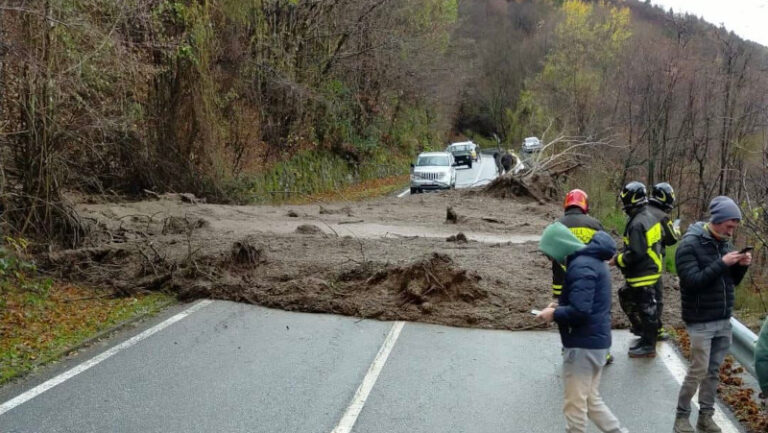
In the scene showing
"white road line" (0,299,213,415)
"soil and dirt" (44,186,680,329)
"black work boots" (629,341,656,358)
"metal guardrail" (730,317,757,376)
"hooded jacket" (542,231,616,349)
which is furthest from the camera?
"soil and dirt" (44,186,680,329)

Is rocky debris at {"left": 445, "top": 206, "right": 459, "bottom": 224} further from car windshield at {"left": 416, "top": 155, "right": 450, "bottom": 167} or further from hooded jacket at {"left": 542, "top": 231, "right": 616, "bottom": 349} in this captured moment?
car windshield at {"left": 416, "top": 155, "right": 450, "bottom": 167}

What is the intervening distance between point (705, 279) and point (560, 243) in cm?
142

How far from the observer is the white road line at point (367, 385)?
5.69 m

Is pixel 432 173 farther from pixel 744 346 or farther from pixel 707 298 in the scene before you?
pixel 707 298

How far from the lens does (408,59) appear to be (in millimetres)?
41906

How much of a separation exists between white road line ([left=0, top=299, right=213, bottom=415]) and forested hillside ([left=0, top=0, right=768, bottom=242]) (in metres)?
3.40

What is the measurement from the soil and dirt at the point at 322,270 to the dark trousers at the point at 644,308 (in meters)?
1.14

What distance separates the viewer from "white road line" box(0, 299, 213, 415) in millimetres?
5996

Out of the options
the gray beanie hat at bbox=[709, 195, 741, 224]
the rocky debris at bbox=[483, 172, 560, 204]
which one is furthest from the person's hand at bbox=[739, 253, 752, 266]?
the rocky debris at bbox=[483, 172, 560, 204]

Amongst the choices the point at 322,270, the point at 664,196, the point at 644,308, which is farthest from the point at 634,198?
the point at 322,270

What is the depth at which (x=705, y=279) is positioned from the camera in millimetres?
5289

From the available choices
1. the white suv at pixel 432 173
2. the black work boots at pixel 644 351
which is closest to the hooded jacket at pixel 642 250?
the black work boots at pixel 644 351

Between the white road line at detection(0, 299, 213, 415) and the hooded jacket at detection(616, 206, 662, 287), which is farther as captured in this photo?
the hooded jacket at detection(616, 206, 662, 287)

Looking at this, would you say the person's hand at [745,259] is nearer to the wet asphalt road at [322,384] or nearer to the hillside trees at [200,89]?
the wet asphalt road at [322,384]
